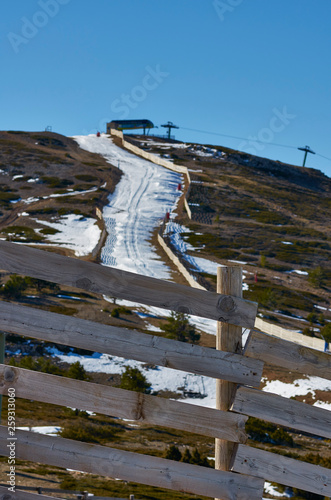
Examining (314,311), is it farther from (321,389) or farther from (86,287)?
(86,287)

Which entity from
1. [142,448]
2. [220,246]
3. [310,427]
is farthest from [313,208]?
[310,427]

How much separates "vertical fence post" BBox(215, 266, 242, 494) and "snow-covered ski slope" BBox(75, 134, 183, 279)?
34289 millimetres

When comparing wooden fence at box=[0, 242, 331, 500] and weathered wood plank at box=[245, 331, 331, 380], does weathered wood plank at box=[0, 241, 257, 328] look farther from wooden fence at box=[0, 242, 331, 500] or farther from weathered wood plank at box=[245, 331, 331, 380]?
weathered wood plank at box=[245, 331, 331, 380]

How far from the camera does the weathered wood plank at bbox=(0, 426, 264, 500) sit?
→ 3.38 metres

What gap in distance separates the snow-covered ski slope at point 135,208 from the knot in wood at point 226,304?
3441 centimetres

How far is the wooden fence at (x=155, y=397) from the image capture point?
343 centimetres

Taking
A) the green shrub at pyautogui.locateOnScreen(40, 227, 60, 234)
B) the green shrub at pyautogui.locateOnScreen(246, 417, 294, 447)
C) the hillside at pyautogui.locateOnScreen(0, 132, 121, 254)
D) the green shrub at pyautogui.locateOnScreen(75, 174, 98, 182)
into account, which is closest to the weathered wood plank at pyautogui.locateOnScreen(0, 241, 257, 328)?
the green shrub at pyautogui.locateOnScreen(246, 417, 294, 447)

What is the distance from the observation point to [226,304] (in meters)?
3.80

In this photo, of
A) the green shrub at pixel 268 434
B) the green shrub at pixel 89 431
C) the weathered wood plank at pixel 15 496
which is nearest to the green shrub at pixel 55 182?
the green shrub at pixel 268 434

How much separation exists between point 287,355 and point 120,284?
146 centimetres

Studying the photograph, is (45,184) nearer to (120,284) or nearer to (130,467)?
(120,284)

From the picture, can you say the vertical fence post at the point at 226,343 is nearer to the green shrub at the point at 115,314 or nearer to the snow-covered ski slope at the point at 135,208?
the green shrub at the point at 115,314

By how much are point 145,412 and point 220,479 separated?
2.40 ft

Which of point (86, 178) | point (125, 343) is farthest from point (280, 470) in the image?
point (86, 178)
